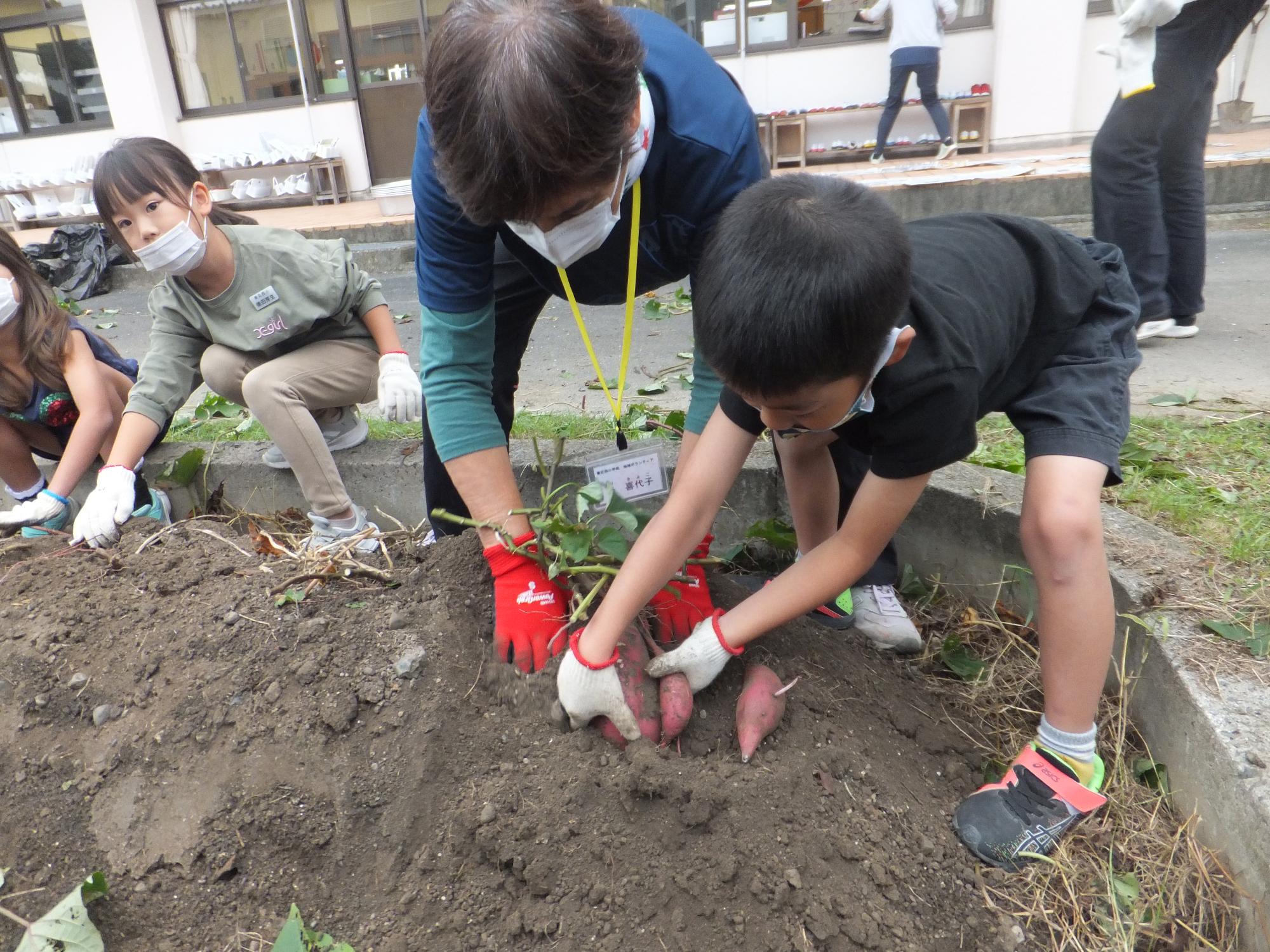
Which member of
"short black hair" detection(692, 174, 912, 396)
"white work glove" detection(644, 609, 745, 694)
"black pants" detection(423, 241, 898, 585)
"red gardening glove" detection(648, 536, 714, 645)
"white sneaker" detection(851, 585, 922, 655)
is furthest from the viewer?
"black pants" detection(423, 241, 898, 585)

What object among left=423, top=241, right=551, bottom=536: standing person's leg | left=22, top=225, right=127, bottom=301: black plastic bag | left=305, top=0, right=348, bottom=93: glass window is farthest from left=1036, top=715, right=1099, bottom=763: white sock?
left=305, top=0, right=348, bottom=93: glass window

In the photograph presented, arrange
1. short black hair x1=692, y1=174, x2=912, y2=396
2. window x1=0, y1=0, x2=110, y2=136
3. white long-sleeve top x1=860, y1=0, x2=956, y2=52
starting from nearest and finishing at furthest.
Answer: short black hair x1=692, y1=174, x2=912, y2=396
white long-sleeve top x1=860, y1=0, x2=956, y2=52
window x1=0, y1=0, x2=110, y2=136

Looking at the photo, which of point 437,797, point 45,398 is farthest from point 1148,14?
point 45,398

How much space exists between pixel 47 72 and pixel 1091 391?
12.3 m

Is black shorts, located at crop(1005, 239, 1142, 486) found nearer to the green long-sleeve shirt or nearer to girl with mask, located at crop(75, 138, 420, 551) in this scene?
girl with mask, located at crop(75, 138, 420, 551)

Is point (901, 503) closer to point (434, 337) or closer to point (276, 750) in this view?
point (434, 337)

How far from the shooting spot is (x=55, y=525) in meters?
2.47

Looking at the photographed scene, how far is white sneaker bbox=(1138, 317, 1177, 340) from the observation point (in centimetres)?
323

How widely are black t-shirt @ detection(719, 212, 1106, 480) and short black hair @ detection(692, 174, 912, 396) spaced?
131 millimetres

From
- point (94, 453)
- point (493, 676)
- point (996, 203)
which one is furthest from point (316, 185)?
point (493, 676)

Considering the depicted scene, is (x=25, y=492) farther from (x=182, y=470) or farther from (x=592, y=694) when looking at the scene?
(x=592, y=694)

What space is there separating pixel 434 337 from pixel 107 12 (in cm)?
996

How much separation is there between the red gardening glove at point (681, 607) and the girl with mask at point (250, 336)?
97 centimetres

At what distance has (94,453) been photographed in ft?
8.42
